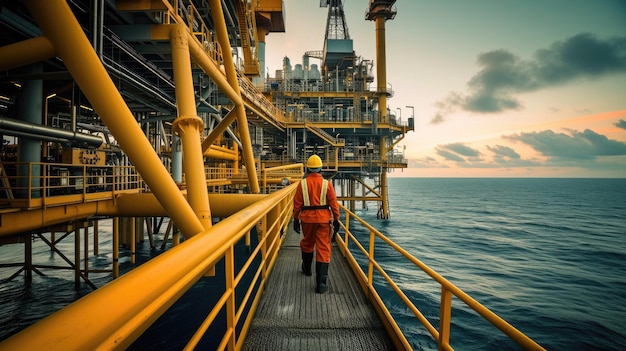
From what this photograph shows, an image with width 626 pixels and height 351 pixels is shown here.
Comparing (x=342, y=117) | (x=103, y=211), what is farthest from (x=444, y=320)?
(x=342, y=117)

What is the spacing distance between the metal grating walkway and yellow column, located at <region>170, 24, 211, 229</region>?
173 cm

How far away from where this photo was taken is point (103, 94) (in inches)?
133

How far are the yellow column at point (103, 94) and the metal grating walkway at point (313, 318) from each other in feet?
5.41

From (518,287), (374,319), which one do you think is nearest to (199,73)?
(374,319)

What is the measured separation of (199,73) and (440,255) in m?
17.8

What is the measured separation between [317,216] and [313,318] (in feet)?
4.58

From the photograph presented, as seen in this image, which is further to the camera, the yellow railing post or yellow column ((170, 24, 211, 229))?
yellow column ((170, 24, 211, 229))

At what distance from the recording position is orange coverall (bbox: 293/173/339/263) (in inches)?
167

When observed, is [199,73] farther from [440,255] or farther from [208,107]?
[440,255]

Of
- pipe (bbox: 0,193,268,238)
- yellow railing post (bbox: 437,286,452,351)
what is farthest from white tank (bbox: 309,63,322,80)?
yellow railing post (bbox: 437,286,452,351)

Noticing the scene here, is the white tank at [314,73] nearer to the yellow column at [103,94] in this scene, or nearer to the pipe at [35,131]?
the pipe at [35,131]

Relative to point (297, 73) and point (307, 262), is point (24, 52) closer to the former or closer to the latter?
point (307, 262)

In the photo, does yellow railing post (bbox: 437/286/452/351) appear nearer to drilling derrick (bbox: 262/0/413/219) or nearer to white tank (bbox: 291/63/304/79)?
drilling derrick (bbox: 262/0/413/219)

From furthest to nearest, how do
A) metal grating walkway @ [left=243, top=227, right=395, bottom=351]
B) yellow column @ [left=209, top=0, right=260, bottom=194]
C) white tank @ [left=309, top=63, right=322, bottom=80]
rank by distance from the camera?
white tank @ [left=309, top=63, right=322, bottom=80], yellow column @ [left=209, top=0, right=260, bottom=194], metal grating walkway @ [left=243, top=227, right=395, bottom=351]
